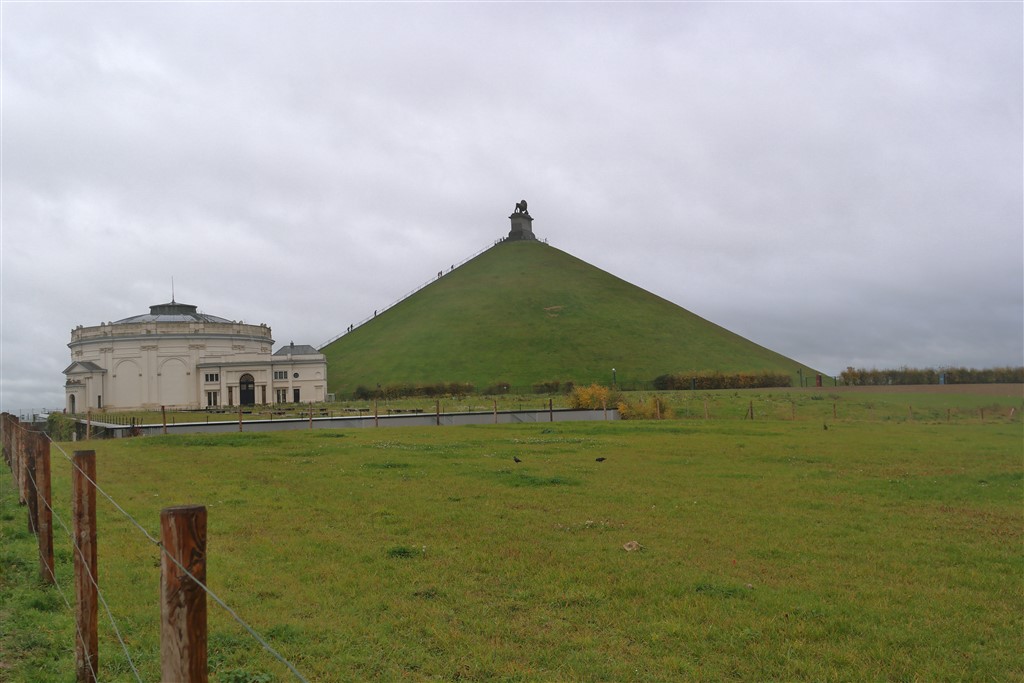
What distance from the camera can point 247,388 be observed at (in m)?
96.6

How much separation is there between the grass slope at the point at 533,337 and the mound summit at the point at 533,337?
224 mm

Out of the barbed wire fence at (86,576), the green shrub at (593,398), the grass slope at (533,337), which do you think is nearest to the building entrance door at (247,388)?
the grass slope at (533,337)

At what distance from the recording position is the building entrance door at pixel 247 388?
96062 millimetres

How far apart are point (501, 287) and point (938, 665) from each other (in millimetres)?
152973

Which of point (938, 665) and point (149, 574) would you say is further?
point (149, 574)

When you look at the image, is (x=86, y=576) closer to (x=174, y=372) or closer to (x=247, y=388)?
(x=247, y=388)

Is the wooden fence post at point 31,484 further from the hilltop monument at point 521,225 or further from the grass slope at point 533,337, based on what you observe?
the hilltop monument at point 521,225

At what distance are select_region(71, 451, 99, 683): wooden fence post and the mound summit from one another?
100690mm

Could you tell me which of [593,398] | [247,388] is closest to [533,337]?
[247,388]

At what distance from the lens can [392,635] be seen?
8.20 meters

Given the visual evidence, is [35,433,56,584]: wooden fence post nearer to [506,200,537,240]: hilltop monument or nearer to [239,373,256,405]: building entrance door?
[239,373,256,405]: building entrance door

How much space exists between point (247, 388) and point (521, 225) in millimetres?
110921

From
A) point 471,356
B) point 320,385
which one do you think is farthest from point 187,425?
point 471,356

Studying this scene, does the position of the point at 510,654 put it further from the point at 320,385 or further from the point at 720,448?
the point at 320,385
